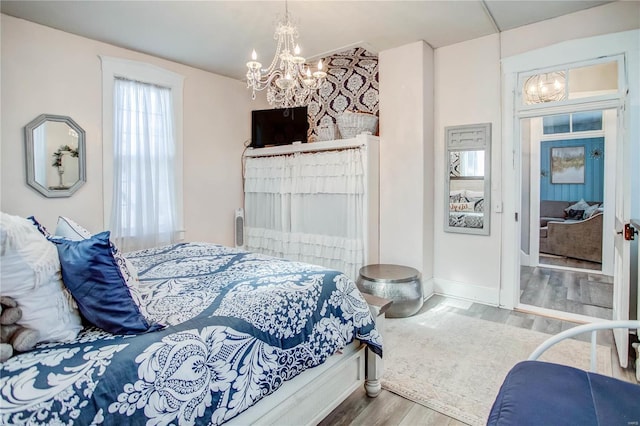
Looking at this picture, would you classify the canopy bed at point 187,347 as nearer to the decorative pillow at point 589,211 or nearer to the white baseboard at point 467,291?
the white baseboard at point 467,291

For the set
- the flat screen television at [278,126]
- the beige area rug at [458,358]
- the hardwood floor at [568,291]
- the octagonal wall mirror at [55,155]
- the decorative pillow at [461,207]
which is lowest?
the beige area rug at [458,358]

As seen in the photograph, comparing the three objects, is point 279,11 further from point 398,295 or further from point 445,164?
point 398,295

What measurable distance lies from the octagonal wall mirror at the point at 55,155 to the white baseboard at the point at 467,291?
3.89 meters

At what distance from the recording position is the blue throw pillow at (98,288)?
1.22 m

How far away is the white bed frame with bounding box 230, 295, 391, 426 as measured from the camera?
1.49m

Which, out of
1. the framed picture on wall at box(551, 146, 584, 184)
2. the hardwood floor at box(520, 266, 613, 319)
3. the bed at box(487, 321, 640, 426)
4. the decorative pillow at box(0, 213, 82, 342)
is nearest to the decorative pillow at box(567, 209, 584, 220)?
the framed picture on wall at box(551, 146, 584, 184)

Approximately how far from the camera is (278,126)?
4680 millimetres

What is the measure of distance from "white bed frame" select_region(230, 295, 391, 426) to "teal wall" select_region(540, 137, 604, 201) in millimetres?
6169

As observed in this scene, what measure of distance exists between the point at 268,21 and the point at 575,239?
5.52 metres

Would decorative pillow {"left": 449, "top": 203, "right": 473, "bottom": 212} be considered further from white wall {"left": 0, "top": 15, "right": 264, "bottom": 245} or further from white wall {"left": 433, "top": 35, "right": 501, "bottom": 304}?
white wall {"left": 0, "top": 15, "right": 264, "bottom": 245}

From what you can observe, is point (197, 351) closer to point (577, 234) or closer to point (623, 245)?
point (623, 245)

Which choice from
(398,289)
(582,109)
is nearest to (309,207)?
(398,289)

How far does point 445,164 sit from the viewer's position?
3.87 metres


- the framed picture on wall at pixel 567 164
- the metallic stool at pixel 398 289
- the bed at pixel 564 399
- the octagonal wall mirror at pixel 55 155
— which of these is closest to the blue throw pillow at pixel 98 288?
the bed at pixel 564 399
